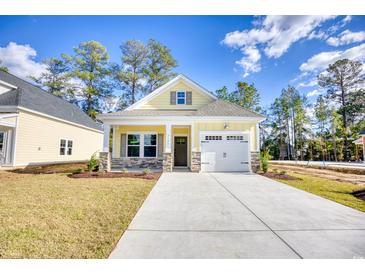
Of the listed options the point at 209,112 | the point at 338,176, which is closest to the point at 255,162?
the point at 209,112

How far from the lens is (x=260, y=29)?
7.40 metres

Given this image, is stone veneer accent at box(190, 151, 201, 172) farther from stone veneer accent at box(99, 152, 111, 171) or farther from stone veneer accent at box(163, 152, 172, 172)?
stone veneer accent at box(99, 152, 111, 171)

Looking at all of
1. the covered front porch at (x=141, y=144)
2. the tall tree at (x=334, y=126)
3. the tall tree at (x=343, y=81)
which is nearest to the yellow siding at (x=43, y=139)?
the covered front porch at (x=141, y=144)

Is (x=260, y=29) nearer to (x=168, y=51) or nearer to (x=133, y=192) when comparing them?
(x=133, y=192)

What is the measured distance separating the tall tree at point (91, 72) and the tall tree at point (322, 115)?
30.2 m

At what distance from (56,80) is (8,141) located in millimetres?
14924

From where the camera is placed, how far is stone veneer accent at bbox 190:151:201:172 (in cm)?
1021

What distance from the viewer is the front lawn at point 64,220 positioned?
246cm

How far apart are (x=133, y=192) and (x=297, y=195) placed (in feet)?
16.8

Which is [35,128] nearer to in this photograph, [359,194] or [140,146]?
[140,146]

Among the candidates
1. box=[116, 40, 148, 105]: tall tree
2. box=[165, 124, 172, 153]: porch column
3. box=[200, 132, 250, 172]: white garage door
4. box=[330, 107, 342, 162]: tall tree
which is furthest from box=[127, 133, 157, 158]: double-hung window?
box=[330, 107, 342, 162]: tall tree

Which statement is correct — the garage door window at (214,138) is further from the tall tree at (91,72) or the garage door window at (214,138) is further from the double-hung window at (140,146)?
the tall tree at (91,72)

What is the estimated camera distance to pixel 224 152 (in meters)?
10.4
